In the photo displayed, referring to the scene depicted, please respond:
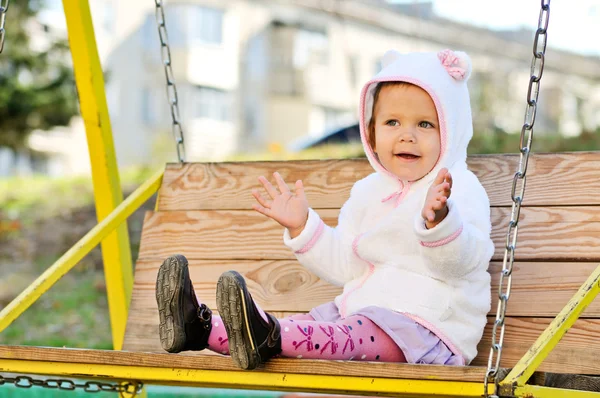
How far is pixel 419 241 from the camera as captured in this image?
2426mm

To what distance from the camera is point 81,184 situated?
10.9 meters

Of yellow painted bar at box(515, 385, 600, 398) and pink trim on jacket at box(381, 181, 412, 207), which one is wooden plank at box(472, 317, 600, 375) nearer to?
pink trim on jacket at box(381, 181, 412, 207)

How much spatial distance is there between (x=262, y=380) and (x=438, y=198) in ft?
1.92

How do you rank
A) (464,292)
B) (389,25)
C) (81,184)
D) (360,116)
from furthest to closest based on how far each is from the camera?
(389,25) < (81,184) < (360,116) < (464,292)

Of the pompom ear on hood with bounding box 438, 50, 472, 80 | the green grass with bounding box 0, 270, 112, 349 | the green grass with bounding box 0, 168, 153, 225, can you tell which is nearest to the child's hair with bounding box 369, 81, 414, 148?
the pompom ear on hood with bounding box 438, 50, 472, 80

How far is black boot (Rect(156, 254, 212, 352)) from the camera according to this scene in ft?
7.48

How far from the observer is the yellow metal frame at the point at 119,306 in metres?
2.04

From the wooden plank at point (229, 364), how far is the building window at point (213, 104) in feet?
73.0

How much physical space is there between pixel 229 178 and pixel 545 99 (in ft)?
72.9

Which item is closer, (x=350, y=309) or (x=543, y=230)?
(x=350, y=309)

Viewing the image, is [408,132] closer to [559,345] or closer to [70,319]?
[559,345]

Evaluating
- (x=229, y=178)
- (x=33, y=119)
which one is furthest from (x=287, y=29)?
(x=229, y=178)

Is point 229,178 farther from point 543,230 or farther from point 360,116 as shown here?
point 543,230

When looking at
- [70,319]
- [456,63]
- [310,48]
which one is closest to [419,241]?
[456,63]
